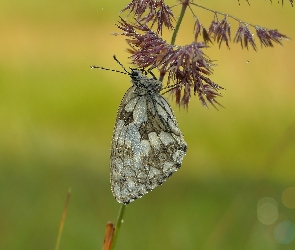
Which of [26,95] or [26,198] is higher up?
[26,95]

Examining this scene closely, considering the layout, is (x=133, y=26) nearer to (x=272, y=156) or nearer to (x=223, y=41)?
(x=223, y=41)

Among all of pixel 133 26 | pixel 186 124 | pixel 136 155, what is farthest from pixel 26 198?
pixel 133 26

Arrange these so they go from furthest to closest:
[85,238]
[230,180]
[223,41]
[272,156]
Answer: [230,180], [85,238], [272,156], [223,41]

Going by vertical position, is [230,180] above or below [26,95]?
below

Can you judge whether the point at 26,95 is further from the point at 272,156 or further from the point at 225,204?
the point at 272,156

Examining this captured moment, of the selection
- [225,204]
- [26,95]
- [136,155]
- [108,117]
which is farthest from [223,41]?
[26,95]

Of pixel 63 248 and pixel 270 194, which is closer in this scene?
pixel 63 248

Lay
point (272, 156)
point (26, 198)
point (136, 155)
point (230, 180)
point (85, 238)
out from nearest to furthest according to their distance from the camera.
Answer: point (136, 155) < point (272, 156) < point (85, 238) < point (26, 198) < point (230, 180)

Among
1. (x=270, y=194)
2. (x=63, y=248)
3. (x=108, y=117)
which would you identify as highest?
(x=108, y=117)

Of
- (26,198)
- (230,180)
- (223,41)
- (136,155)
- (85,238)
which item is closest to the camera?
(223,41)
